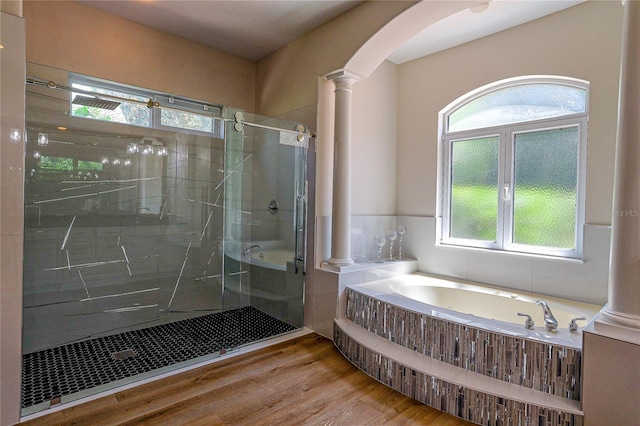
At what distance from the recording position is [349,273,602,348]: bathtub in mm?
1917

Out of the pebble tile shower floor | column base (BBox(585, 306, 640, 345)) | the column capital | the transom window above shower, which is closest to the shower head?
the transom window above shower

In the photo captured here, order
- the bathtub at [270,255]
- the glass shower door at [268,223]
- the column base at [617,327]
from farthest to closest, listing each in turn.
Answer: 1. the bathtub at [270,255]
2. the glass shower door at [268,223]
3. the column base at [617,327]

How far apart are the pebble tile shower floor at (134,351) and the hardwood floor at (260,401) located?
0.77 feet

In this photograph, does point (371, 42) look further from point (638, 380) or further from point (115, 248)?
point (115, 248)

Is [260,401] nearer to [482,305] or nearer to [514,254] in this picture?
[482,305]

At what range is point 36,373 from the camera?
2.19 meters

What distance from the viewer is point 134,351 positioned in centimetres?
255

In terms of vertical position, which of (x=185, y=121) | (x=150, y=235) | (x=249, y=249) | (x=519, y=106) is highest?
(x=519, y=106)

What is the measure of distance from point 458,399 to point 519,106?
8.40 feet

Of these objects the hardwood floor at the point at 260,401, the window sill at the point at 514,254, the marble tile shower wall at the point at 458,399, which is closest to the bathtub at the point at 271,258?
the hardwood floor at the point at 260,401

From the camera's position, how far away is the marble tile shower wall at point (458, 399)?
164 cm

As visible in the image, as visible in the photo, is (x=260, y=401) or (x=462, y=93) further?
(x=462, y=93)

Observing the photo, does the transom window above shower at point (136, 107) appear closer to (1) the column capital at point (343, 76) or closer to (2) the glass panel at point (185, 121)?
(2) the glass panel at point (185, 121)

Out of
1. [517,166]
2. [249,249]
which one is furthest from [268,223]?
[517,166]
